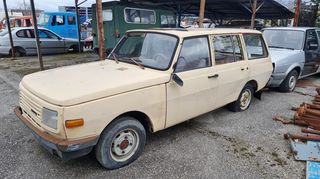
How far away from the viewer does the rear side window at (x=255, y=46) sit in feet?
16.1

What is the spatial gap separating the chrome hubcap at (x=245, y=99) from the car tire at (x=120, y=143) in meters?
2.71

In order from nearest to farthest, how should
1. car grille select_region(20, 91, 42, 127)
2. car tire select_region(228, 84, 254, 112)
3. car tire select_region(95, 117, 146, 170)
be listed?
car grille select_region(20, 91, 42, 127)
car tire select_region(95, 117, 146, 170)
car tire select_region(228, 84, 254, 112)

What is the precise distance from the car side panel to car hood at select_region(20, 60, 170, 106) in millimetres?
67

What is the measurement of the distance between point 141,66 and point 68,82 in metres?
1.06

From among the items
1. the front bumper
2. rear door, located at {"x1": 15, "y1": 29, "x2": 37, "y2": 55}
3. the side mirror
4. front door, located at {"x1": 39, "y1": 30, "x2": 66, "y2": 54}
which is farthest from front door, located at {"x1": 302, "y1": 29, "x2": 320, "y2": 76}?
rear door, located at {"x1": 15, "y1": 29, "x2": 37, "y2": 55}

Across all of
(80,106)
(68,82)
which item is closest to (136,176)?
(80,106)

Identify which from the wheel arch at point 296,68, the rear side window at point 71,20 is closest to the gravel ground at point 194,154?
the wheel arch at point 296,68

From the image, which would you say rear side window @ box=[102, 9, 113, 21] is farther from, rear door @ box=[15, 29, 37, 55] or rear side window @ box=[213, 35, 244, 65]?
rear side window @ box=[213, 35, 244, 65]

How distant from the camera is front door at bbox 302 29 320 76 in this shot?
699 centimetres

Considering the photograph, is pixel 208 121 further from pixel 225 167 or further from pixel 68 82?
pixel 68 82

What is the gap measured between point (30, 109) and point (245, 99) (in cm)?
410

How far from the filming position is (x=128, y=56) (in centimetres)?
403

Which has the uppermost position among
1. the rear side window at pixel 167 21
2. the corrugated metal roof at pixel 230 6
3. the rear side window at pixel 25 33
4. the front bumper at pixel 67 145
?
the corrugated metal roof at pixel 230 6

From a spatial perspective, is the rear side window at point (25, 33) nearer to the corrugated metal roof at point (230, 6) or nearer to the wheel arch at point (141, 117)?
the corrugated metal roof at point (230, 6)
